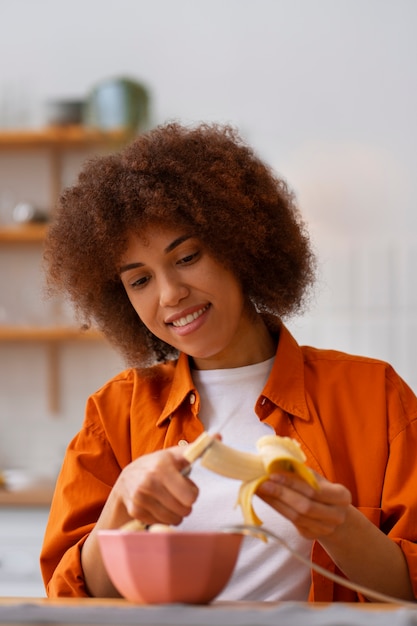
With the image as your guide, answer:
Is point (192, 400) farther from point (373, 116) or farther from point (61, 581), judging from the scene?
point (373, 116)

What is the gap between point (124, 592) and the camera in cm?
93

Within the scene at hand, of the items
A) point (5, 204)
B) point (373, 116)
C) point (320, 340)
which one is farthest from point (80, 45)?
point (320, 340)

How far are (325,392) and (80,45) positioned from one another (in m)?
2.76

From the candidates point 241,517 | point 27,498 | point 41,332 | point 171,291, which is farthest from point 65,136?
point 241,517

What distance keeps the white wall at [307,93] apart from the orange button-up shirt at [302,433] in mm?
1968

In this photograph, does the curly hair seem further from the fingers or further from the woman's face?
the fingers

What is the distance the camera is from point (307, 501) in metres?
0.97

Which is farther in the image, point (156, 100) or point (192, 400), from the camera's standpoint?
point (156, 100)

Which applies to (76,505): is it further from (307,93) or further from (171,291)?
(307,93)

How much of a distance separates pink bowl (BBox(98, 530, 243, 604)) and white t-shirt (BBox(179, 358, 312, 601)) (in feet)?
1.16

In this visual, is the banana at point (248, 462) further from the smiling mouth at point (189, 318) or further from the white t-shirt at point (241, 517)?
the smiling mouth at point (189, 318)

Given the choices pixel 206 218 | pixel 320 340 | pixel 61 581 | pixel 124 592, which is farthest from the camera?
pixel 320 340

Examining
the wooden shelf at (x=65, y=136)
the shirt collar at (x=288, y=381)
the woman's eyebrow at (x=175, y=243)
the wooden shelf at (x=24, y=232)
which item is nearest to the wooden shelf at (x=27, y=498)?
the wooden shelf at (x=24, y=232)

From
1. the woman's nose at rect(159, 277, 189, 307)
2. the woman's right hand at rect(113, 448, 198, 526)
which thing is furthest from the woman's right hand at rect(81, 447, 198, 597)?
the woman's nose at rect(159, 277, 189, 307)
